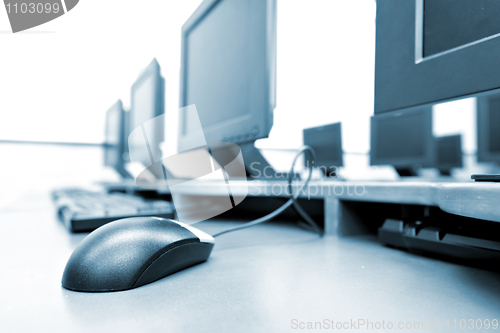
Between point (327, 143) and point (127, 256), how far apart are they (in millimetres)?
1637

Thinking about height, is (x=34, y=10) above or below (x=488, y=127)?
above

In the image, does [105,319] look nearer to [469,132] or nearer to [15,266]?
[15,266]

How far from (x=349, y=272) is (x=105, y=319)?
24 centimetres

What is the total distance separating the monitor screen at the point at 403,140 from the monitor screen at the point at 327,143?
364 millimetres

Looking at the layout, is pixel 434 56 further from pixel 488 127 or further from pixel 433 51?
pixel 488 127

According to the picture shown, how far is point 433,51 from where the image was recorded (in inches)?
12.7

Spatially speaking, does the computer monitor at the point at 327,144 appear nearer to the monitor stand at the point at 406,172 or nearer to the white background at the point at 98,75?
the white background at the point at 98,75

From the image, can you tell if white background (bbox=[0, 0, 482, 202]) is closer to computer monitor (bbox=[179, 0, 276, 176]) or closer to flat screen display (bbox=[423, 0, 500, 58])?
computer monitor (bbox=[179, 0, 276, 176])

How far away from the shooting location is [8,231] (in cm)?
58

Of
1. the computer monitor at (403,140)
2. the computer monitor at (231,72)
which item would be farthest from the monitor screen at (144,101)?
the computer monitor at (403,140)

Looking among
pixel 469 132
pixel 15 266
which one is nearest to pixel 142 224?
pixel 15 266

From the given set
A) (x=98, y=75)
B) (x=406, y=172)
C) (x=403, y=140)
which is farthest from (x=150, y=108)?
(x=406, y=172)

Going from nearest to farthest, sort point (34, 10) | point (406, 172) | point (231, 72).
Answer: point (231, 72), point (34, 10), point (406, 172)

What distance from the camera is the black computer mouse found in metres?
0.26
